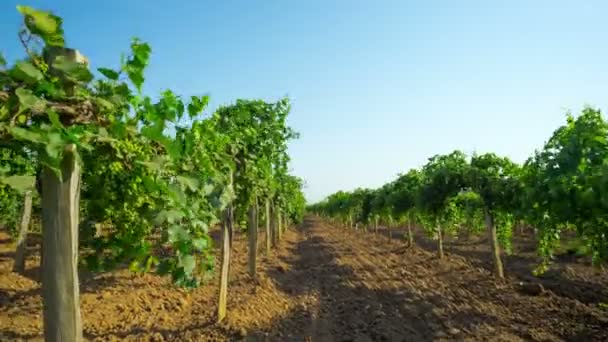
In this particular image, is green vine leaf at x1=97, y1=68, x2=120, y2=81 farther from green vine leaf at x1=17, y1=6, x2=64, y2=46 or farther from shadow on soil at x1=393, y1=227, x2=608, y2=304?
shadow on soil at x1=393, y1=227, x2=608, y2=304

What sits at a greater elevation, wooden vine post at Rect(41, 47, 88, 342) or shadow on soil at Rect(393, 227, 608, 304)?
wooden vine post at Rect(41, 47, 88, 342)

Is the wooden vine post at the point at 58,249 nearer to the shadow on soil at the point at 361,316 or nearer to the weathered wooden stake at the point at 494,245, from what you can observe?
the shadow on soil at the point at 361,316

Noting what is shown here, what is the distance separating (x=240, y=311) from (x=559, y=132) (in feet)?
21.8

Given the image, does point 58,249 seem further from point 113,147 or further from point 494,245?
point 494,245

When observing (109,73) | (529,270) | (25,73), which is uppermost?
(109,73)

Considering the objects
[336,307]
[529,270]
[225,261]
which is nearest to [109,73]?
[225,261]

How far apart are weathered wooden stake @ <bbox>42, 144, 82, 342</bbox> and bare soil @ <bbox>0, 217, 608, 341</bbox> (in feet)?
15.3

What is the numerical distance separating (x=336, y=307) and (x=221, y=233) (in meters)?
3.58

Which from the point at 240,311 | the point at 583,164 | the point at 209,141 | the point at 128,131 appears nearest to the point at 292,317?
the point at 240,311

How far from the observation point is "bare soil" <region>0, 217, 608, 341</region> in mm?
7242

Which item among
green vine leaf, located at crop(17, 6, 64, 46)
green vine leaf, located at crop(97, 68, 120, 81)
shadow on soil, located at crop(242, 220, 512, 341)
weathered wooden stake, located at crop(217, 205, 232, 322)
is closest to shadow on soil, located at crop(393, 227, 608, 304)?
shadow on soil, located at crop(242, 220, 512, 341)

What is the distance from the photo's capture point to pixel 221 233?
303 inches

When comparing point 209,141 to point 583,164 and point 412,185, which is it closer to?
point 583,164

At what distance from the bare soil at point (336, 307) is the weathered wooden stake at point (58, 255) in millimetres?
4660
